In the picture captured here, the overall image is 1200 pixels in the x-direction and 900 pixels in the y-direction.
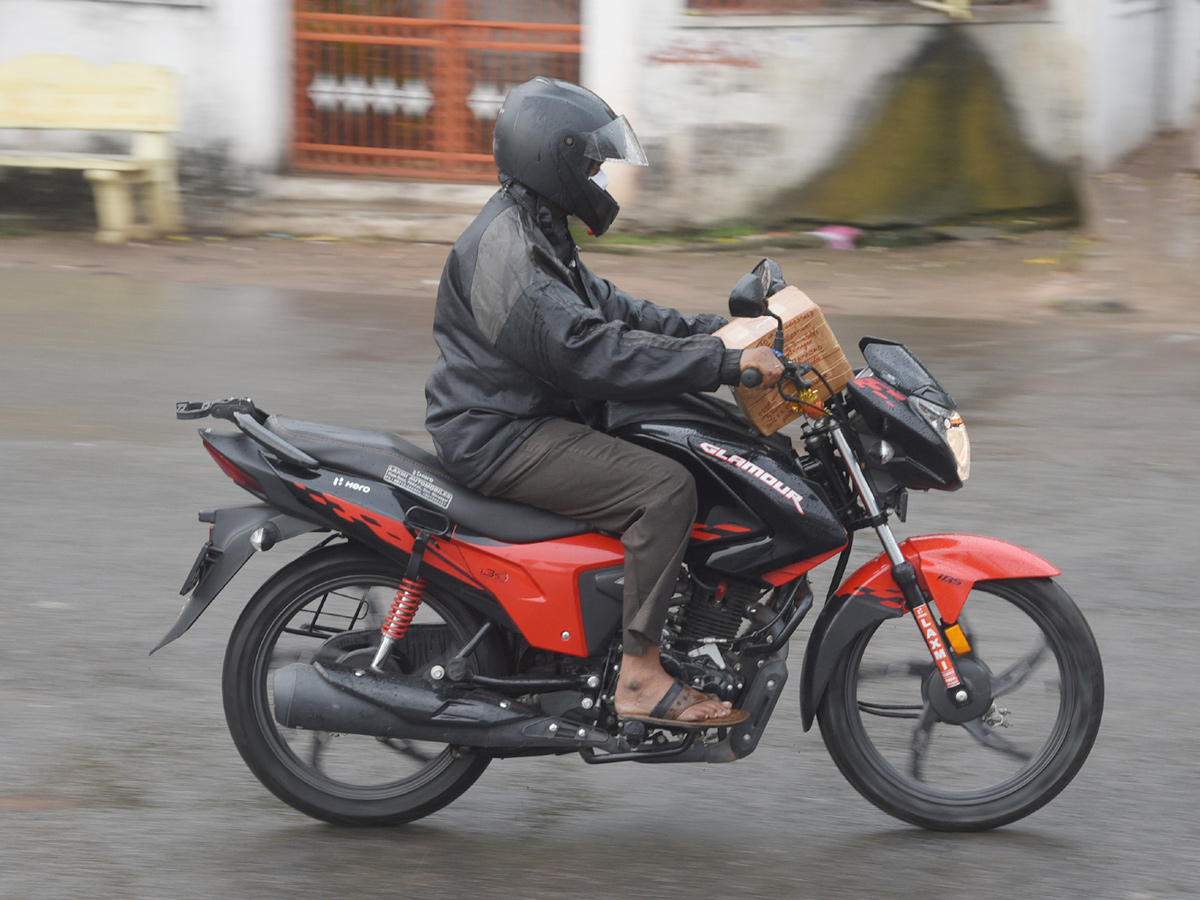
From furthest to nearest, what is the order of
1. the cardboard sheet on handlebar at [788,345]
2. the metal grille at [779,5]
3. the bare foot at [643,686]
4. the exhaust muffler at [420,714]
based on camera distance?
the metal grille at [779,5] → the exhaust muffler at [420,714] → the bare foot at [643,686] → the cardboard sheet on handlebar at [788,345]

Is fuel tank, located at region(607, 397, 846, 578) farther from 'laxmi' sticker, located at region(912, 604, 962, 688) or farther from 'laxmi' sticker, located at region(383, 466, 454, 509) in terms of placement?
'laxmi' sticker, located at region(383, 466, 454, 509)

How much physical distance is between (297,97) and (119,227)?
6.42ft

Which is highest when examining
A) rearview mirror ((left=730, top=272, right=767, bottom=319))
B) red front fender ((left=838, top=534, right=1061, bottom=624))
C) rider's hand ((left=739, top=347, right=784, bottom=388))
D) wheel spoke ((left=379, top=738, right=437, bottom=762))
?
rearview mirror ((left=730, top=272, right=767, bottom=319))

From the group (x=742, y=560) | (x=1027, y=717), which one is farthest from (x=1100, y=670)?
(x=742, y=560)

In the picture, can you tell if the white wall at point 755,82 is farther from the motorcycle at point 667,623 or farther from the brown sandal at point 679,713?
the brown sandal at point 679,713

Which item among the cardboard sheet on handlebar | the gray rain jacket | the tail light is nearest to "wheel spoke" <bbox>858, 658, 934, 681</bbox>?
the cardboard sheet on handlebar

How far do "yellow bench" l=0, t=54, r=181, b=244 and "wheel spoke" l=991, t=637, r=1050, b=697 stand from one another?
31.9 ft

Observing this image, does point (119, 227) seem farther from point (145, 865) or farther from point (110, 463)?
point (145, 865)

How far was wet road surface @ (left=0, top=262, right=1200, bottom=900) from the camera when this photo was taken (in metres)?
3.67

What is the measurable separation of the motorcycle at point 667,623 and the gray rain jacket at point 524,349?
0.52 ft

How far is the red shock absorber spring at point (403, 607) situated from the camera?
378cm

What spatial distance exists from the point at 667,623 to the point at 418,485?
0.69 metres

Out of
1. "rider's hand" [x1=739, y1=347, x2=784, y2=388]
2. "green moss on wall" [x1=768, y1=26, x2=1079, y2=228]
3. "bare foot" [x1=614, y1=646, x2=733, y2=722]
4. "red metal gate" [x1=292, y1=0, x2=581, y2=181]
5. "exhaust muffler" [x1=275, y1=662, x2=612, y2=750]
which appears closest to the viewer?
"rider's hand" [x1=739, y1=347, x2=784, y2=388]

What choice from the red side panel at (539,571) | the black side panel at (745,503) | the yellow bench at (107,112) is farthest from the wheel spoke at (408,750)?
the yellow bench at (107,112)
